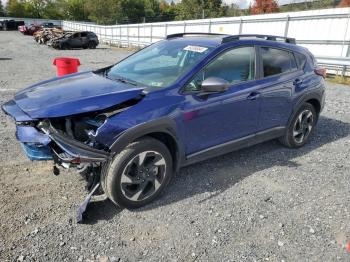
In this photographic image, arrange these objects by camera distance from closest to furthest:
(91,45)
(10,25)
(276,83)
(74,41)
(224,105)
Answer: (224,105) → (276,83) → (74,41) → (91,45) → (10,25)

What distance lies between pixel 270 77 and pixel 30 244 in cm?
354

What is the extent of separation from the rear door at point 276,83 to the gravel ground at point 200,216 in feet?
2.07

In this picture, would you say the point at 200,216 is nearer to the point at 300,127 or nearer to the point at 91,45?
the point at 300,127

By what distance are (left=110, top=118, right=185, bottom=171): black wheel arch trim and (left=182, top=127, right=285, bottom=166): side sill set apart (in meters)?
0.26

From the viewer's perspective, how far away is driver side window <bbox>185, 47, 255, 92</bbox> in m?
3.90

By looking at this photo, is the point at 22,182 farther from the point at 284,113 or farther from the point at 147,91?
the point at 284,113

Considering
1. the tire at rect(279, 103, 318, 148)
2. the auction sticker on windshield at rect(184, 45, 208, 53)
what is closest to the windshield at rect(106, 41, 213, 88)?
the auction sticker on windshield at rect(184, 45, 208, 53)

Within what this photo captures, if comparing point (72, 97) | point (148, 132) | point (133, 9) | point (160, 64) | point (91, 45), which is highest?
point (133, 9)

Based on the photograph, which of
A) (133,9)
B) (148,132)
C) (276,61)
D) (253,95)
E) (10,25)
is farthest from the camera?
(133,9)

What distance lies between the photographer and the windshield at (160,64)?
3959mm

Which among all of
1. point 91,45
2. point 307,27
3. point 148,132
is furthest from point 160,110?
point 91,45

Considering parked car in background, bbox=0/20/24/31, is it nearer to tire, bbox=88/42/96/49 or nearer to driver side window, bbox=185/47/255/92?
tire, bbox=88/42/96/49

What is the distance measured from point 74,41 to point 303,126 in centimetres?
2478

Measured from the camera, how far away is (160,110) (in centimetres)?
354
